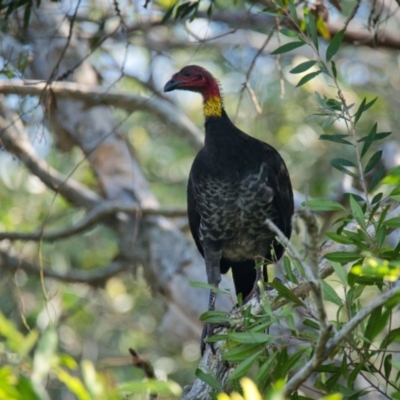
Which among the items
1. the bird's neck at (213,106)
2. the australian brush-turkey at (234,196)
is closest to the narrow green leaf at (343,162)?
the australian brush-turkey at (234,196)

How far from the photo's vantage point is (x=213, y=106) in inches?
190

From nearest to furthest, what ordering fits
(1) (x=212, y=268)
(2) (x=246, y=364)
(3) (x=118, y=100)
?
(2) (x=246, y=364) < (1) (x=212, y=268) < (3) (x=118, y=100)

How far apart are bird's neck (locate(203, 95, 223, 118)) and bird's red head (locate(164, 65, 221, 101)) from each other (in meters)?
0.02

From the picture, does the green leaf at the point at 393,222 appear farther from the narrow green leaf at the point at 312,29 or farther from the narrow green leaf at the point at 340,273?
the narrow green leaf at the point at 312,29

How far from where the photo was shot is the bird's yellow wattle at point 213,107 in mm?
4793

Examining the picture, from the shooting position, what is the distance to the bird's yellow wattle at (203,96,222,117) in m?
4.79

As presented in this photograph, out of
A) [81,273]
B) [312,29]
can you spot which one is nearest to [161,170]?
[81,273]

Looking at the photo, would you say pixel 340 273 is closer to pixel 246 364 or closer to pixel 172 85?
pixel 246 364

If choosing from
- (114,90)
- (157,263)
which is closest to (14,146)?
(114,90)

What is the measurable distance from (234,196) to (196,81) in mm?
1012

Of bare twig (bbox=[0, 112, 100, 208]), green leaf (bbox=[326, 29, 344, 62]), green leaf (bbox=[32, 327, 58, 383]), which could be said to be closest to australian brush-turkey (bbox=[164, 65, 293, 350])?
green leaf (bbox=[326, 29, 344, 62])

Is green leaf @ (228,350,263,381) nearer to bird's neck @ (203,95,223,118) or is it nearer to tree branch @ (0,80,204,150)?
bird's neck @ (203,95,223,118)

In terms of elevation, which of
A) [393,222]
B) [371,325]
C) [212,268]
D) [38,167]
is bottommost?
[212,268]

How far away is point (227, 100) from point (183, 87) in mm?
4719
